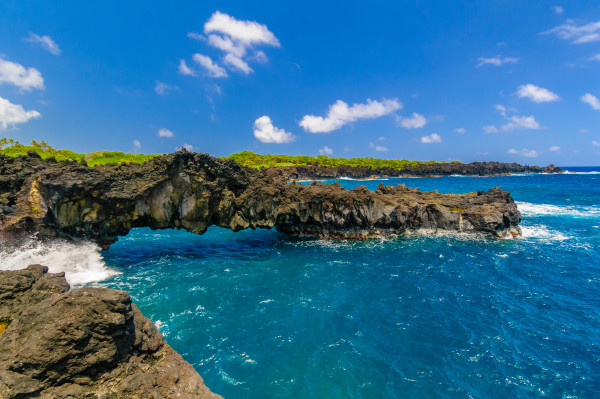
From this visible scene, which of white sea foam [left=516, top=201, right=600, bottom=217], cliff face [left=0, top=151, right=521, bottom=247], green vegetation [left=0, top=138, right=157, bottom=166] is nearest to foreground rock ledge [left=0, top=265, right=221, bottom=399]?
cliff face [left=0, top=151, right=521, bottom=247]

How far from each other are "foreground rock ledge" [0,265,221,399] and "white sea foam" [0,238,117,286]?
15620 millimetres

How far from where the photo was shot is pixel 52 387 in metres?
6.89

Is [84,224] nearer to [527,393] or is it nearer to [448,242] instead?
[527,393]

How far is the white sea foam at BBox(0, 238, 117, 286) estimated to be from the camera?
21500mm

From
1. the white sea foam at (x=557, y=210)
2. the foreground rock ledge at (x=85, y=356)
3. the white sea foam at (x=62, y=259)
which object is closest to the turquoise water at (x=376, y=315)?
the white sea foam at (x=62, y=259)

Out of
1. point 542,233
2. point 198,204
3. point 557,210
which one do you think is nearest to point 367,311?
point 198,204

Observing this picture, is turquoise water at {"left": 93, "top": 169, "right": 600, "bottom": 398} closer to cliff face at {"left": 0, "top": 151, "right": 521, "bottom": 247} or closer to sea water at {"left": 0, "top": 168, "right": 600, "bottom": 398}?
sea water at {"left": 0, "top": 168, "right": 600, "bottom": 398}

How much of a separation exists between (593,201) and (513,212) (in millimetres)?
49955

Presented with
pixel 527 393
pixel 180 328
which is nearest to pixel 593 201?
pixel 527 393

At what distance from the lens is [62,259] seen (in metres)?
23.6

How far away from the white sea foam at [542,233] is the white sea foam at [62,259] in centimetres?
4943

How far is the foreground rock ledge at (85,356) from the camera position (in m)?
6.73

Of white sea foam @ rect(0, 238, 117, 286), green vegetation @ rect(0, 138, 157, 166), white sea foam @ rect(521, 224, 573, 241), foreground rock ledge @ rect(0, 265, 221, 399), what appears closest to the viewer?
foreground rock ledge @ rect(0, 265, 221, 399)

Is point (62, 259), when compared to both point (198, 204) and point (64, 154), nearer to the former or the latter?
point (198, 204)
